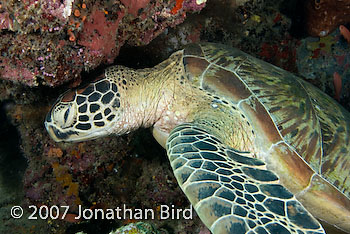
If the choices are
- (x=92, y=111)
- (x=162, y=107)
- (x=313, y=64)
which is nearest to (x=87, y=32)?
(x=92, y=111)

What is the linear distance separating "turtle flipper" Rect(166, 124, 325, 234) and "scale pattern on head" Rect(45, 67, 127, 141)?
2.40 feet

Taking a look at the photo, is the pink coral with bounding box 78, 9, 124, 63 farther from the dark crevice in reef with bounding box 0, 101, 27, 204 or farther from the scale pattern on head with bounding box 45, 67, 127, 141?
the dark crevice in reef with bounding box 0, 101, 27, 204

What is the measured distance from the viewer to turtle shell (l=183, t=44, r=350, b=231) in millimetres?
1816

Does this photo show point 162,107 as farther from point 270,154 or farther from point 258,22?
point 258,22

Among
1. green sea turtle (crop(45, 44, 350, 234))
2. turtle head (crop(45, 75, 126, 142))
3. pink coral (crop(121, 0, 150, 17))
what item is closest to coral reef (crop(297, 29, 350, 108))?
green sea turtle (crop(45, 44, 350, 234))

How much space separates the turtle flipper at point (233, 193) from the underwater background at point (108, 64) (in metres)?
0.73

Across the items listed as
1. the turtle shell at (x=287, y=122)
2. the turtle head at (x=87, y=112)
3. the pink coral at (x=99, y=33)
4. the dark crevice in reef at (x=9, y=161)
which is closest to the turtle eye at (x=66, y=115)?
the turtle head at (x=87, y=112)

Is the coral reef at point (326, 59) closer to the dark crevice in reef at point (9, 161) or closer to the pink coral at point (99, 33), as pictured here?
the pink coral at point (99, 33)

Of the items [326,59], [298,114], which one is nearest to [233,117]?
[298,114]

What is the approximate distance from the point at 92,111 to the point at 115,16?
767 mm

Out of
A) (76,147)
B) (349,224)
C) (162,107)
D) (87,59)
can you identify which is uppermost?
(87,59)

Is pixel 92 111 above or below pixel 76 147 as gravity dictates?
above

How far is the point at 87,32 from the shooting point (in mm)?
1519

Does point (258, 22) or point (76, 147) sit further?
point (258, 22)
